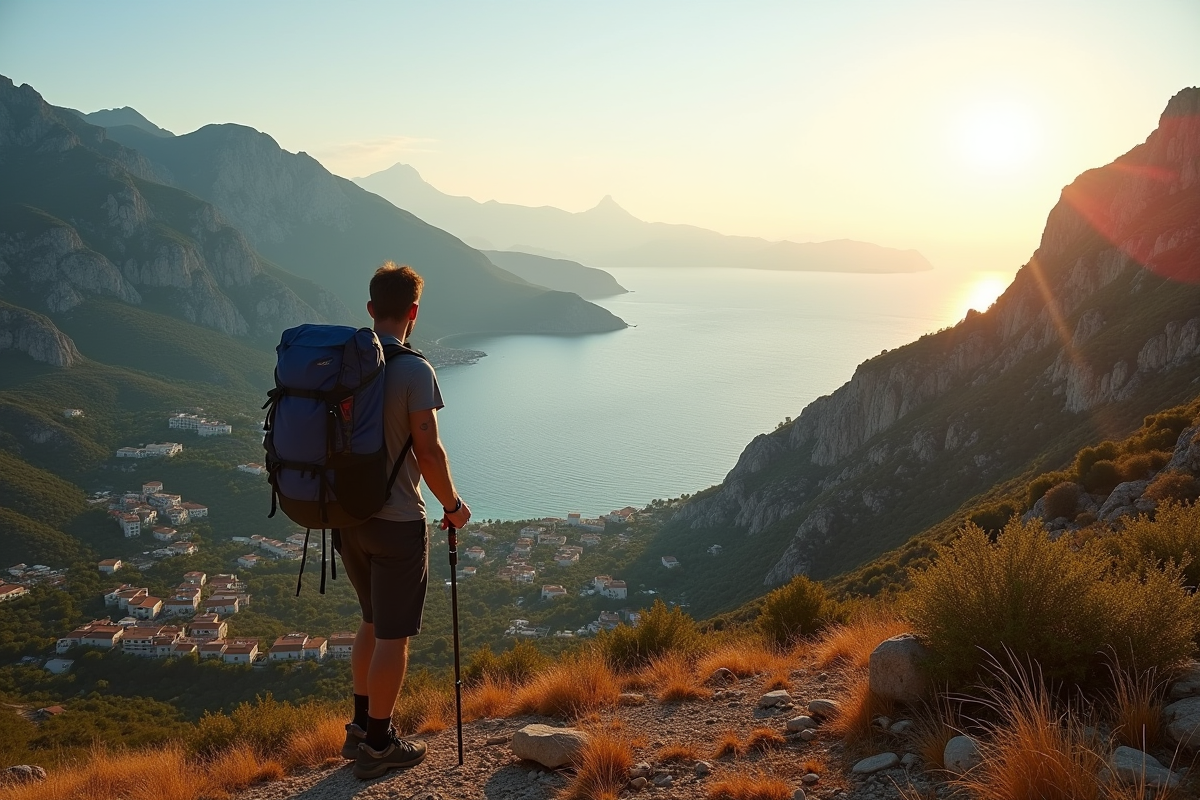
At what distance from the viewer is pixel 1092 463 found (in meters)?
14.1

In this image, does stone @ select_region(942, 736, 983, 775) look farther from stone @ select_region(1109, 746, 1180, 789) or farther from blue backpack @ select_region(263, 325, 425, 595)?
blue backpack @ select_region(263, 325, 425, 595)

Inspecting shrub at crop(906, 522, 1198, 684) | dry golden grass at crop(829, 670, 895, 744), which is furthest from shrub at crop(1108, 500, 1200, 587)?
dry golden grass at crop(829, 670, 895, 744)

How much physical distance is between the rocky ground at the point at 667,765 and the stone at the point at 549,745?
6 centimetres

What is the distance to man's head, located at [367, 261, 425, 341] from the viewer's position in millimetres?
3707

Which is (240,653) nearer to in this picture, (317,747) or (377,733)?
(317,747)

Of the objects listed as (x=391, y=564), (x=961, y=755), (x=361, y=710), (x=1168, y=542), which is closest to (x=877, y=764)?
(x=961, y=755)

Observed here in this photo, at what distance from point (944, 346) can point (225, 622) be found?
42798 millimetres

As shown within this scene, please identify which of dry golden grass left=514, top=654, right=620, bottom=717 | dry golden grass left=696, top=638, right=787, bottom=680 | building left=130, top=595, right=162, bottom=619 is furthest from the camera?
building left=130, top=595, right=162, bottom=619

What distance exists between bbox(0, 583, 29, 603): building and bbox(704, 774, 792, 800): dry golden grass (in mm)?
43443

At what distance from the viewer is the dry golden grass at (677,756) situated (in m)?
3.94

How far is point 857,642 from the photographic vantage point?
5.45 m

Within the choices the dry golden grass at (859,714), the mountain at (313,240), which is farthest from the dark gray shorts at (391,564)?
the mountain at (313,240)

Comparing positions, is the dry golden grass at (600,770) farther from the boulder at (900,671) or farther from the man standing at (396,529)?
the boulder at (900,671)

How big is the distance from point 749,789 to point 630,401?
101 metres
